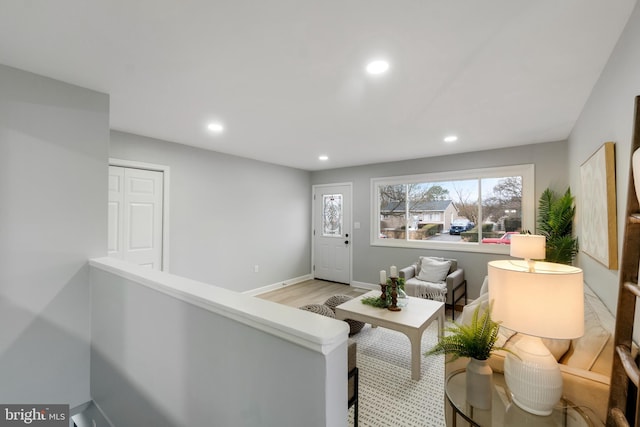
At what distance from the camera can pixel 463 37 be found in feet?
4.88

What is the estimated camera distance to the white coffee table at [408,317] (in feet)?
7.50

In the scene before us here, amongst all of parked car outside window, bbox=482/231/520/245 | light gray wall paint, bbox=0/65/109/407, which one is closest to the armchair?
parked car outside window, bbox=482/231/520/245

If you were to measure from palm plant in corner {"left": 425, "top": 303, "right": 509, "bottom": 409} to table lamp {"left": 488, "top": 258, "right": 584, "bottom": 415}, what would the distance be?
0.09 m

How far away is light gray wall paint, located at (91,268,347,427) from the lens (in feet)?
2.89

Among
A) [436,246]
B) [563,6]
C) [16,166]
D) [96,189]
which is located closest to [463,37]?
[563,6]

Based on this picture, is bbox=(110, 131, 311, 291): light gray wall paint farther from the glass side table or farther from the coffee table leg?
the glass side table

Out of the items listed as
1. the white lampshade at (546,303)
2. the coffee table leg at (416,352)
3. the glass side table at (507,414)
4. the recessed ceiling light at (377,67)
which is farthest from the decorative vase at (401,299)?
the recessed ceiling light at (377,67)

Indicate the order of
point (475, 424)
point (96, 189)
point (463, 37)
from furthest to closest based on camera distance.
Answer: point (96, 189)
point (463, 37)
point (475, 424)

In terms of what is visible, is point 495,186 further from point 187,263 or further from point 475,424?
point 187,263

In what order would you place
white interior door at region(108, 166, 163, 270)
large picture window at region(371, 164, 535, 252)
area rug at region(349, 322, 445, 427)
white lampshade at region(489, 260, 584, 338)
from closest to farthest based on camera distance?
white lampshade at region(489, 260, 584, 338) < area rug at region(349, 322, 445, 427) < white interior door at region(108, 166, 163, 270) < large picture window at region(371, 164, 535, 252)

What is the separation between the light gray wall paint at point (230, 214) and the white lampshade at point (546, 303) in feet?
12.0

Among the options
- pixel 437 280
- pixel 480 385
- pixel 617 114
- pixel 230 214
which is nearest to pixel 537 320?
pixel 480 385

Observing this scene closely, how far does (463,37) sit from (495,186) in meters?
3.09

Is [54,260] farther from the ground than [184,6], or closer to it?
closer to it
